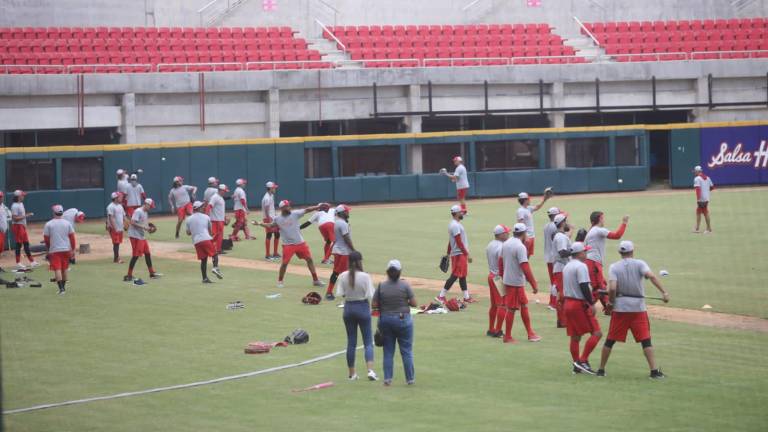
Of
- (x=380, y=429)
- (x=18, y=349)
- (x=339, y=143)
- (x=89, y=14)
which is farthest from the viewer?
(x=89, y=14)

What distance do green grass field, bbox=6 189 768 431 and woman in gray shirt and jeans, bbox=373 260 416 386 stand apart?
484mm

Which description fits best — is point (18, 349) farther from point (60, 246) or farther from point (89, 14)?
point (89, 14)

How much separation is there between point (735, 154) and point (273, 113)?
798 inches

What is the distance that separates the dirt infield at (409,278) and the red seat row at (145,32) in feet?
35.4

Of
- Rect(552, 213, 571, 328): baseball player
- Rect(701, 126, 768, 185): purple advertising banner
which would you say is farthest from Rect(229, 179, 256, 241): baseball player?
Rect(701, 126, 768, 185): purple advertising banner

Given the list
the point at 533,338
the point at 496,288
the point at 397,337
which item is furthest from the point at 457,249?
the point at 397,337

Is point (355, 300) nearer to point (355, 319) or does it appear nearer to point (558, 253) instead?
point (355, 319)

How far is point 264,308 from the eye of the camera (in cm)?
2117

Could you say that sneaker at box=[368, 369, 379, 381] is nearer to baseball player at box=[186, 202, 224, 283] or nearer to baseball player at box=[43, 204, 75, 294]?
baseball player at box=[186, 202, 224, 283]

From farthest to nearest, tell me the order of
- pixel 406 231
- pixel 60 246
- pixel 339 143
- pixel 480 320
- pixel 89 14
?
pixel 89 14 → pixel 339 143 → pixel 406 231 → pixel 60 246 → pixel 480 320

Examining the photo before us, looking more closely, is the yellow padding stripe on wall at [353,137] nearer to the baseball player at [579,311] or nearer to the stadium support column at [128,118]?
the stadium support column at [128,118]

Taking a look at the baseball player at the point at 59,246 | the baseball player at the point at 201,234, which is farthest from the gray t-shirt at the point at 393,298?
the baseball player at the point at 59,246

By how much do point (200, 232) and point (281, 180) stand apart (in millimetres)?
19023

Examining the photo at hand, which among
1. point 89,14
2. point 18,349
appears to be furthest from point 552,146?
point 18,349
